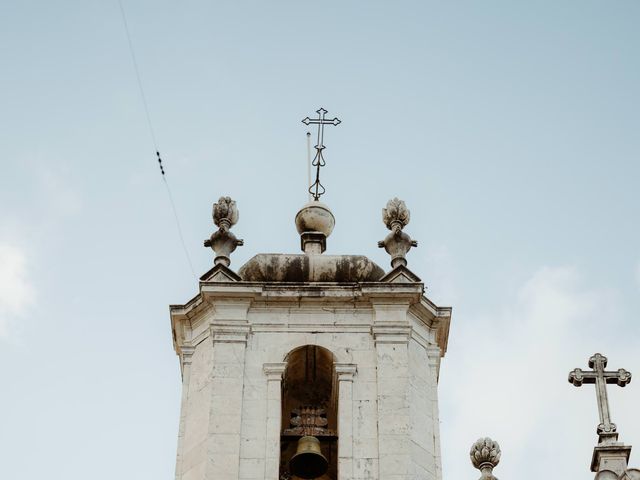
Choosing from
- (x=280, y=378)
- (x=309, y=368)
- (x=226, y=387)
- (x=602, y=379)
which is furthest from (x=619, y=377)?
(x=226, y=387)

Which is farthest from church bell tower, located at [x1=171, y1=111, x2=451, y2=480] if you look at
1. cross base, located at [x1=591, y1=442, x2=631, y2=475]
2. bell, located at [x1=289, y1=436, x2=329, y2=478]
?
cross base, located at [x1=591, y1=442, x2=631, y2=475]

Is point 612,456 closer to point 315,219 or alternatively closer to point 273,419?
point 273,419

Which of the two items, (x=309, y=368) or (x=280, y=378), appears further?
(x=309, y=368)

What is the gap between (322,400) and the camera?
25.0 meters

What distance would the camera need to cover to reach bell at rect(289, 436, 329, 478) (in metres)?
23.7

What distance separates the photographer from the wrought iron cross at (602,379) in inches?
933

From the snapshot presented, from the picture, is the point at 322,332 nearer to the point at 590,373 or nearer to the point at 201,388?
the point at 201,388

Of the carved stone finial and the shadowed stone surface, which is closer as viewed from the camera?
the carved stone finial

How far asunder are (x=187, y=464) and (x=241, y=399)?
3.39ft

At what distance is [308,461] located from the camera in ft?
78.0

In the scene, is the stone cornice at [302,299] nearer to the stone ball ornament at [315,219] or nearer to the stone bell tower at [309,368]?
the stone bell tower at [309,368]

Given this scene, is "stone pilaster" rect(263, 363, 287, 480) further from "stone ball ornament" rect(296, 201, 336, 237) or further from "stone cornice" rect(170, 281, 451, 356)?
"stone ball ornament" rect(296, 201, 336, 237)

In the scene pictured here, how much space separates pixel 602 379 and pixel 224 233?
5.26 metres

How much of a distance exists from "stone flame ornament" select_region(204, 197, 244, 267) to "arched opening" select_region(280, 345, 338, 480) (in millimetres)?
1745
